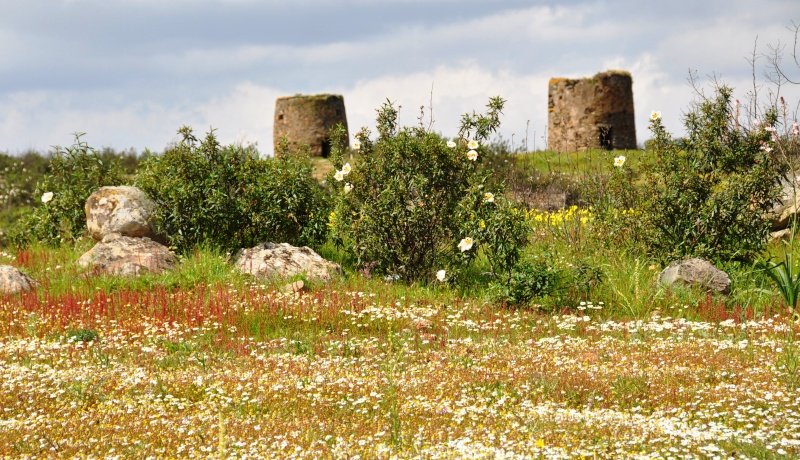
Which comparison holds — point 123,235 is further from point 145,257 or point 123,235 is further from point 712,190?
point 712,190

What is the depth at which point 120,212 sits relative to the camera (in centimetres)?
1321

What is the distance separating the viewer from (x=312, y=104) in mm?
28828

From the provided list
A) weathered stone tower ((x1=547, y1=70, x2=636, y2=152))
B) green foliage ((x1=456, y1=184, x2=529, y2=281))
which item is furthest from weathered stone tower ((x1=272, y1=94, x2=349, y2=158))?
green foliage ((x1=456, y1=184, x2=529, y2=281))

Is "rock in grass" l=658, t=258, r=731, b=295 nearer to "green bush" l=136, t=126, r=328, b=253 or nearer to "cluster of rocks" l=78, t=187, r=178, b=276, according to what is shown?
"green bush" l=136, t=126, r=328, b=253

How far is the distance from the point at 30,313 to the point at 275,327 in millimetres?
3334

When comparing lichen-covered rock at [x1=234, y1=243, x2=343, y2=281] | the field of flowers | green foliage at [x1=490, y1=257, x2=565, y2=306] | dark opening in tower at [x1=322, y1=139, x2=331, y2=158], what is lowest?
the field of flowers

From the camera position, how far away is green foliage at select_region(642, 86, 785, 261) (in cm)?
1159

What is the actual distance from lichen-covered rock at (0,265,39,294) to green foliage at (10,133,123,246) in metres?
2.94

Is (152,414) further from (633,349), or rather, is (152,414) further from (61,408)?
(633,349)

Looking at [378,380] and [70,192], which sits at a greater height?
[70,192]

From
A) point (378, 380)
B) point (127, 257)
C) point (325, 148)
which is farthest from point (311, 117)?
point (378, 380)

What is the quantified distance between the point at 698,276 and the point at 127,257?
27.4 feet

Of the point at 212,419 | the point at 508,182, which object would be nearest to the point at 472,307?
the point at 212,419

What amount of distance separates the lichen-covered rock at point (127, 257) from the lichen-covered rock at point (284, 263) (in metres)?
1.14
